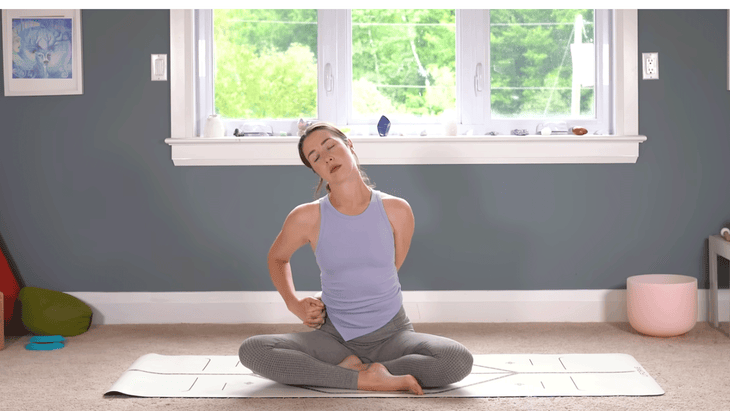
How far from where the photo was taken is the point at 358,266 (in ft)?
6.58

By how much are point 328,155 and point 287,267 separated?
15.5 inches

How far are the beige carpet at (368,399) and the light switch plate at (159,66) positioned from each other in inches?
41.1

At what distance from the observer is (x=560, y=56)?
292cm

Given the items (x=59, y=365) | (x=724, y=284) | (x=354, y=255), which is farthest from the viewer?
(x=724, y=284)

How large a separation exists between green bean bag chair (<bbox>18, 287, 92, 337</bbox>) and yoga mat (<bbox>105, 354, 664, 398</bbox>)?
566 mm

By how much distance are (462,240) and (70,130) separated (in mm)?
1706

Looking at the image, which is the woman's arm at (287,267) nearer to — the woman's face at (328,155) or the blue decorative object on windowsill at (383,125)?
the woman's face at (328,155)

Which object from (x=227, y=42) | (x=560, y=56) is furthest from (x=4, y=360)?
(x=560, y=56)

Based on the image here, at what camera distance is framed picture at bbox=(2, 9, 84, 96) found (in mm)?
2770

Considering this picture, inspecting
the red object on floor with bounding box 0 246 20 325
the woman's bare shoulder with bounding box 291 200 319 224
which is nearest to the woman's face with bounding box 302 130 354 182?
the woman's bare shoulder with bounding box 291 200 319 224

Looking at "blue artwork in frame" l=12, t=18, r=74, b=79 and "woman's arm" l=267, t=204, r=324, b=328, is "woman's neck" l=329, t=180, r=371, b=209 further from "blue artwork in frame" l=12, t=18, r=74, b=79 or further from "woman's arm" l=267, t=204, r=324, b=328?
"blue artwork in frame" l=12, t=18, r=74, b=79

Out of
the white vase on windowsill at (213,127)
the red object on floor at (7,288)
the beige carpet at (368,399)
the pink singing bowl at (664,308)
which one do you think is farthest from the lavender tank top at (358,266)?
the red object on floor at (7,288)

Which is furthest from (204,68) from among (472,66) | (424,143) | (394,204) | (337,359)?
(337,359)

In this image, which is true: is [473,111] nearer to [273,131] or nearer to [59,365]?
[273,131]
